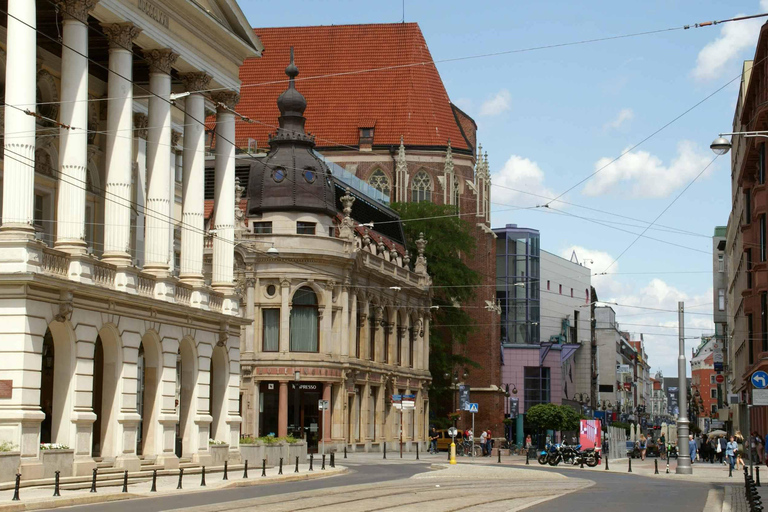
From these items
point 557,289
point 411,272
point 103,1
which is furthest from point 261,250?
point 557,289

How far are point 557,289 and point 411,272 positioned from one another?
59042 mm

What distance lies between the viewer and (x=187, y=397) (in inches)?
1629

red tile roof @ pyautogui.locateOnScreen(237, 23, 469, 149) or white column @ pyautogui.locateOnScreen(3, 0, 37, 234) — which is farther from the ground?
red tile roof @ pyautogui.locateOnScreen(237, 23, 469, 149)

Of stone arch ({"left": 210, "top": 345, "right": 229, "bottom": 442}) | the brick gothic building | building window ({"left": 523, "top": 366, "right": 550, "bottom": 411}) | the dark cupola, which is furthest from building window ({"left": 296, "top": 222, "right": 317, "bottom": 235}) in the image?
building window ({"left": 523, "top": 366, "right": 550, "bottom": 411})

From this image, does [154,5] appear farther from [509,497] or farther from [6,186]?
[509,497]

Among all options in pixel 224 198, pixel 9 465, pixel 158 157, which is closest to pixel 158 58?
pixel 158 157

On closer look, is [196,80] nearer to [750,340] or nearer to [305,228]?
[305,228]

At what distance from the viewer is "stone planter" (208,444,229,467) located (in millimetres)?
42031

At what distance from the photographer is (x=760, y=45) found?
191ft

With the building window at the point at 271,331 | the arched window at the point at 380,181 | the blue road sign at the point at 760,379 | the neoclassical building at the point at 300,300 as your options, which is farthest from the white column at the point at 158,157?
the arched window at the point at 380,181

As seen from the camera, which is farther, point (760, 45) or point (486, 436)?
point (486, 436)

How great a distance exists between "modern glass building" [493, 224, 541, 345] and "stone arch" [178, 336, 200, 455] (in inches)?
3162

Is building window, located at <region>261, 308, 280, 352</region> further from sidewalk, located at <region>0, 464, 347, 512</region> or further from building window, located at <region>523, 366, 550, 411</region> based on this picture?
building window, located at <region>523, 366, 550, 411</region>

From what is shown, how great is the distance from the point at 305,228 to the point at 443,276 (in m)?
23.4
